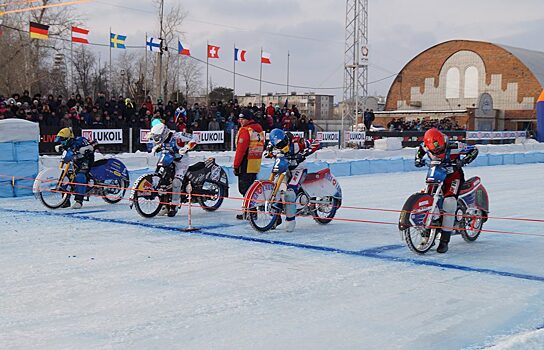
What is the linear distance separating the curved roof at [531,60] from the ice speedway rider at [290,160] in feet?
164

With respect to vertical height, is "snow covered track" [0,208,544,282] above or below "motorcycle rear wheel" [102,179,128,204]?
below

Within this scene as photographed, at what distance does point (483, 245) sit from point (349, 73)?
28.3 m

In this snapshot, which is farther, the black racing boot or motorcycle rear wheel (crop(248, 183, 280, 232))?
motorcycle rear wheel (crop(248, 183, 280, 232))

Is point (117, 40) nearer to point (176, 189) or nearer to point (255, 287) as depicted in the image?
point (176, 189)

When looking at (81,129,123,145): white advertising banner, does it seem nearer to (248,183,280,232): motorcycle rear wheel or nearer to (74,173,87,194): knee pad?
(74,173,87,194): knee pad

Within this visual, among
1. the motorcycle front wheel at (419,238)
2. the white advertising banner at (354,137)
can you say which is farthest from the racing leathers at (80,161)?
the white advertising banner at (354,137)

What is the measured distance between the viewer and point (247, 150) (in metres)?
10.5

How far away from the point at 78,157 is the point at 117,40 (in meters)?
16.8

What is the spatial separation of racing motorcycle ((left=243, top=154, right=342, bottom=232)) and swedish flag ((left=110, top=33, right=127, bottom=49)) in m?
19.2

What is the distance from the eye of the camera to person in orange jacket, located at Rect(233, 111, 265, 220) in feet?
34.2

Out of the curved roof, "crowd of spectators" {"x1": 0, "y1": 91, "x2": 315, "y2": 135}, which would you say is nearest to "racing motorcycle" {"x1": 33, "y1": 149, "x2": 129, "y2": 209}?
"crowd of spectators" {"x1": 0, "y1": 91, "x2": 315, "y2": 135}

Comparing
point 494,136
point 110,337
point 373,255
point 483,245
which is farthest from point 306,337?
point 494,136

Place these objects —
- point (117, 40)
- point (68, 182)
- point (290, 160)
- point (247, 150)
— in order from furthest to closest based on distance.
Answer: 1. point (117, 40)
2. point (68, 182)
3. point (247, 150)
4. point (290, 160)

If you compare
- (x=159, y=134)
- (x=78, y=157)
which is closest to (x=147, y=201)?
(x=159, y=134)
